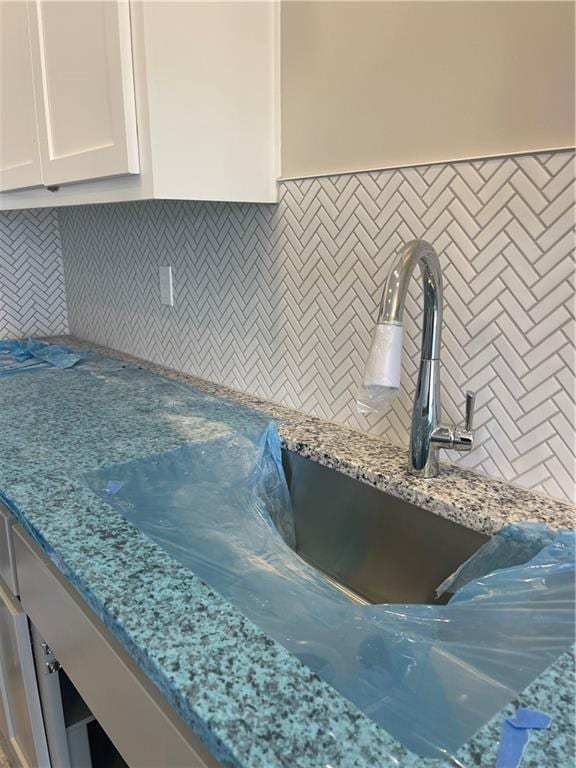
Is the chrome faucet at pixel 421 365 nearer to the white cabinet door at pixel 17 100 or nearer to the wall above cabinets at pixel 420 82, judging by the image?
the wall above cabinets at pixel 420 82

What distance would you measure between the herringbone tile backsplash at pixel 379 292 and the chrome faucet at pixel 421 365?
0.25ft

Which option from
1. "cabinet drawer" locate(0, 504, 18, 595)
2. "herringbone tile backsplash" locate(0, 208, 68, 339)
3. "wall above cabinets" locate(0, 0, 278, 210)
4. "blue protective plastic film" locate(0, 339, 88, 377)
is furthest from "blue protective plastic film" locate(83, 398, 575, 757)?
"herringbone tile backsplash" locate(0, 208, 68, 339)

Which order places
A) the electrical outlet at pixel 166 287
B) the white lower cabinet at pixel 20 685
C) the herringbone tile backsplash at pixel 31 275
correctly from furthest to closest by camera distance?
1. the herringbone tile backsplash at pixel 31 275
2. the electrical outlet at pixel 166 287
3. the white lower cabinet at pixel 20 685

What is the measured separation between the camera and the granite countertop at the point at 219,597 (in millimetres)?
460

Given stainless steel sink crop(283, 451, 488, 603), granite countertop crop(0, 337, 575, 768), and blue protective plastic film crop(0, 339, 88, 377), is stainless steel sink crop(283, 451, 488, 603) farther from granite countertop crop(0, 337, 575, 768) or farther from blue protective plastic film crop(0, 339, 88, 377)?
blue protective plastic film crop(0, 339, 88, 377)

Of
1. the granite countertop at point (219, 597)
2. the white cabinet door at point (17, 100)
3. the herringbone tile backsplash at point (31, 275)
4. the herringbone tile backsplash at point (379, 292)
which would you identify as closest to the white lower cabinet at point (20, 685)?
the granite countertop at point (219, 597)

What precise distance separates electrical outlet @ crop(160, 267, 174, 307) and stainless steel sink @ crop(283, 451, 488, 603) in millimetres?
673

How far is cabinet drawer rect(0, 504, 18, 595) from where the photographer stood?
0.94 meters

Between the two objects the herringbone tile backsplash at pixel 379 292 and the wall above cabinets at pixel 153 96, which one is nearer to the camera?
the herringbone tile backsplash at pixel 379 292

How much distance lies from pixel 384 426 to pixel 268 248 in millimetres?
466

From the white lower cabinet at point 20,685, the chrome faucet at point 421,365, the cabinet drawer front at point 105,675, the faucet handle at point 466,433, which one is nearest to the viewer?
the cabinet drawer front at point 105,675

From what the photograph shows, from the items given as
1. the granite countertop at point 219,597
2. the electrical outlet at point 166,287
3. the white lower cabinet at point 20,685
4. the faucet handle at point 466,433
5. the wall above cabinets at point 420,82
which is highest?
the wall above cabinets at point 420,82

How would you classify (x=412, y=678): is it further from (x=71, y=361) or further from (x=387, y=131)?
(x=71, y=361)

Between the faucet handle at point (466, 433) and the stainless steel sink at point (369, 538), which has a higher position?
the faucet handle at point (466, 433)
